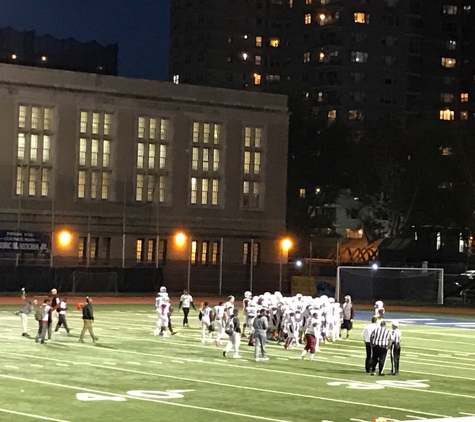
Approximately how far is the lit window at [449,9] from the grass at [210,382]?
115 metres

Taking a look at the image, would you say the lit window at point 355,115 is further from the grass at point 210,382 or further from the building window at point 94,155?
the grass at point 210,382

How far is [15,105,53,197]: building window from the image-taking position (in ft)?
231

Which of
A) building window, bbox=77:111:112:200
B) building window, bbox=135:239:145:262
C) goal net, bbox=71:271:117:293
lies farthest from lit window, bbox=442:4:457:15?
goal net, bbox=71:271:117:293

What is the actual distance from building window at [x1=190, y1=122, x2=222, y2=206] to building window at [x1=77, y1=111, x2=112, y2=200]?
20.3 ft

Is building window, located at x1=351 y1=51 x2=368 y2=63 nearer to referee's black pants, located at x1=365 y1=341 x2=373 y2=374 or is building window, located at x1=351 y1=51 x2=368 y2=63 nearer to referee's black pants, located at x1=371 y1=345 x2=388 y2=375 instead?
referee's black pants, located at x1=365 y1=341 x2=373 y2=374

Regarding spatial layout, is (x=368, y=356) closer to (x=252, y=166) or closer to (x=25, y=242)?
(x=25, y=242)

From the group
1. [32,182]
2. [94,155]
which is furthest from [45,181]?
[94,155]

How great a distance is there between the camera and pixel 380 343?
28.7 m

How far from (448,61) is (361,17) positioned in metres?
15.0

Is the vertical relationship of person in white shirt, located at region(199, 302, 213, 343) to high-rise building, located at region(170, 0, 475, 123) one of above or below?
below

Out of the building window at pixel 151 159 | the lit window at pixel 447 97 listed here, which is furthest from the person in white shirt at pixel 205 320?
the lit window at pixel 447 97

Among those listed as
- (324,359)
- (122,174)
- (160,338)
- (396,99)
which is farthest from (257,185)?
(396,99)

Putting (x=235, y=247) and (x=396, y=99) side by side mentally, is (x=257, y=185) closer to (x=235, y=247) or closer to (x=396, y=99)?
(x=235, y=247)

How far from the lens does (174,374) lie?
2797 cm
